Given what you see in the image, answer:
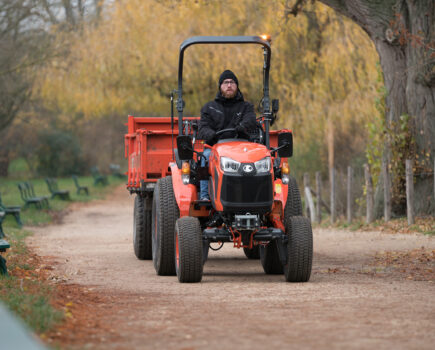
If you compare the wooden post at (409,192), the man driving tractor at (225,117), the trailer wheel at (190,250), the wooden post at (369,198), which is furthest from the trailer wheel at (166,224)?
the wooden post at (369,198)

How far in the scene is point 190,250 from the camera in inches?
399

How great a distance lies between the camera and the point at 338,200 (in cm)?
2359

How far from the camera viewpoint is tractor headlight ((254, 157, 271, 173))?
10047mm

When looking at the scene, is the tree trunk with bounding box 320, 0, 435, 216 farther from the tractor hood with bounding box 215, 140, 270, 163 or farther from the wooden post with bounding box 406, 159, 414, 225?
the tractor hood with bounding box 215, 140, 270, 163

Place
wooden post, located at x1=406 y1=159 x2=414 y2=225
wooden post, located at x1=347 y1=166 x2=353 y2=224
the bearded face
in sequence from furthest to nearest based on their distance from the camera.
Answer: wooden post, located at x1=347 y1=166 x2=353 y2=224
wooden post, located at x1=406 y1=159 x2=414 y2=225
the bearded face

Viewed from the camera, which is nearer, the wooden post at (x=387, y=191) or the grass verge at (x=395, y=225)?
the grass verge at (x=395, y=225)

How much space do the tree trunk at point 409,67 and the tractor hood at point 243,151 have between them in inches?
331

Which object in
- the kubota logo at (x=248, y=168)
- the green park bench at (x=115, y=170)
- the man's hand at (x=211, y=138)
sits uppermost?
the man's hand at (x=211, y=138)

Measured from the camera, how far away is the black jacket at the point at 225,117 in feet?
35.0

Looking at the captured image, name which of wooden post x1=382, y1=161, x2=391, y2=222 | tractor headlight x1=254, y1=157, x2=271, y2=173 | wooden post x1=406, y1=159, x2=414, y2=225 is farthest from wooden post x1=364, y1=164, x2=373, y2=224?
tractor headlight x1=254, y1=157, x2=271, y2=173

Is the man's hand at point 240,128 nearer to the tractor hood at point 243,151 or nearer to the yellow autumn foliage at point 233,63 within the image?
the tractor hood at point 243,151

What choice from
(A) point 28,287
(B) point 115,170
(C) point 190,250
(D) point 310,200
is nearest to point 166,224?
(C) point 190,250

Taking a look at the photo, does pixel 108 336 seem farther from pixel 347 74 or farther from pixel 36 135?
pixel 36 135

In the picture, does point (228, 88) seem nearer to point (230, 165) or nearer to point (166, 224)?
point (230, 165)
